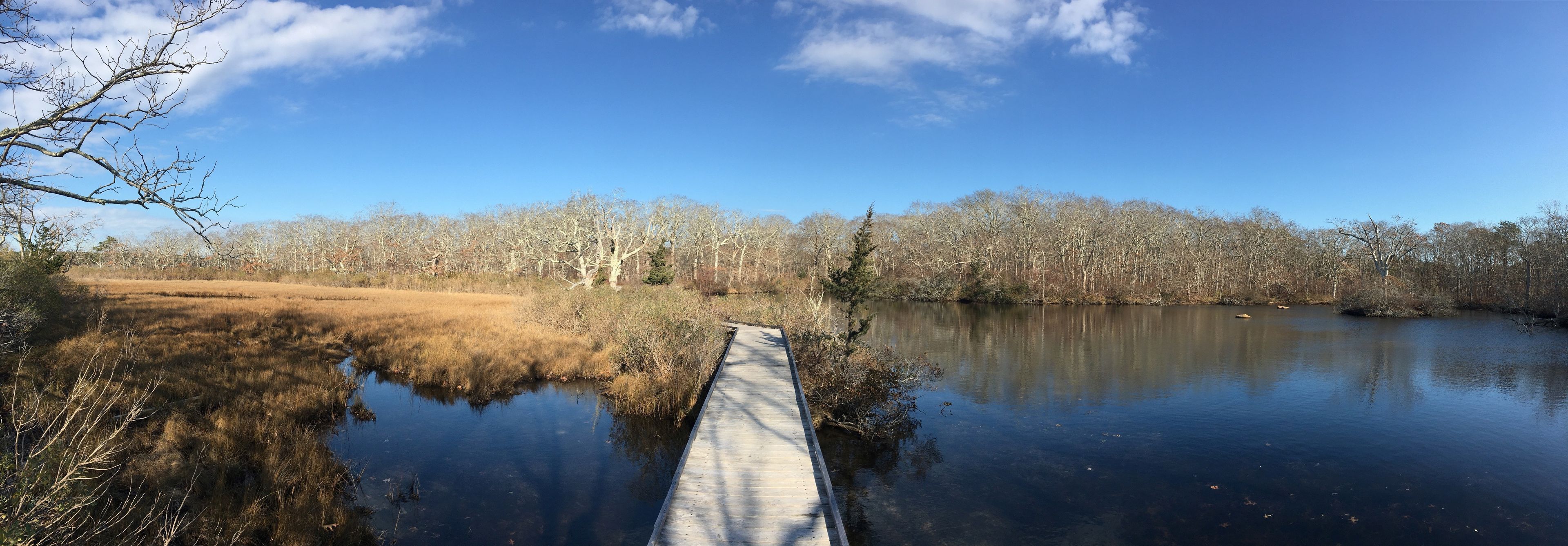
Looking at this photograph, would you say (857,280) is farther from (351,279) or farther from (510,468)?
(351,279)

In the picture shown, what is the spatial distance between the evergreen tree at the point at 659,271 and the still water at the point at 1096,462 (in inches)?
1026

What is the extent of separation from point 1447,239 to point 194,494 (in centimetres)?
7456

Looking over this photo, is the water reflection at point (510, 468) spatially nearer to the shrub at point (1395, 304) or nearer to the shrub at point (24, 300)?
the shrub at point (24, 300)

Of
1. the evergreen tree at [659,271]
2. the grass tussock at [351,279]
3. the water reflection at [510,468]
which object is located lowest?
the water reflection at [510,468]

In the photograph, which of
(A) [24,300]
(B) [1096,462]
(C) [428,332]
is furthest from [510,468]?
(C) [428,332]

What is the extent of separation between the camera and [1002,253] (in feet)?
188

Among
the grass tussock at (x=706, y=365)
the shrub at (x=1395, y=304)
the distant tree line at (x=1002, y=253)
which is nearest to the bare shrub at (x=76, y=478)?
the grass tussock at (x=706, y=365)

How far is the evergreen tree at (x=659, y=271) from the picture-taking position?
41.5m

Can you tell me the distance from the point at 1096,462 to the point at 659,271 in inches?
1334

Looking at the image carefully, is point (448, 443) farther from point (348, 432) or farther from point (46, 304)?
point (46, 304)

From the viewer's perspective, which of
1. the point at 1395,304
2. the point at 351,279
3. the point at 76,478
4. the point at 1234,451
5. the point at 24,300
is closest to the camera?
the point at 76,478

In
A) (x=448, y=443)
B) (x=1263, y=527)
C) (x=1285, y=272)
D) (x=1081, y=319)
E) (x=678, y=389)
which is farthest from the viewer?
(x=1285, y=272)

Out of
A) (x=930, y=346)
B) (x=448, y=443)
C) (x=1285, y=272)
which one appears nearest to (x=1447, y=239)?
(x=1285, y=272)

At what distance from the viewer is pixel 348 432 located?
11.1 m
